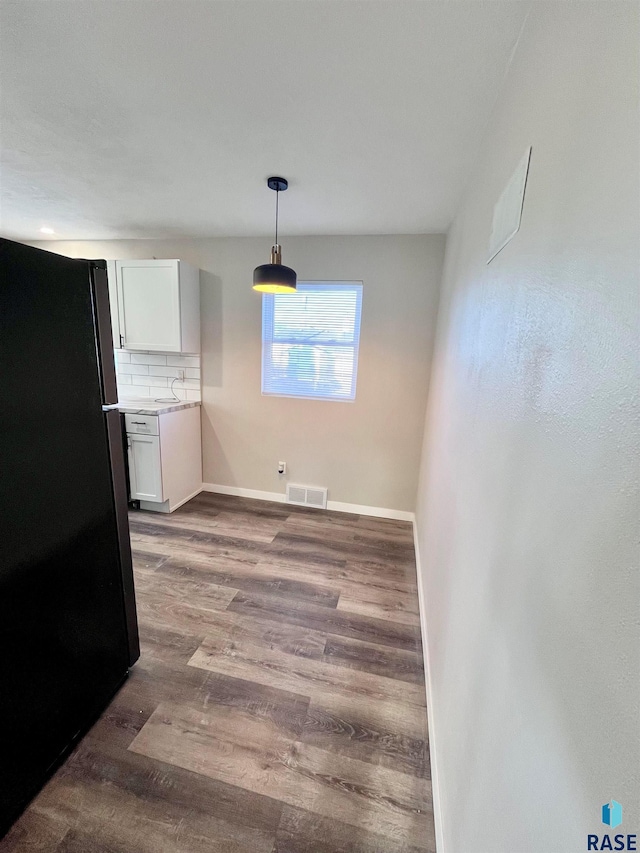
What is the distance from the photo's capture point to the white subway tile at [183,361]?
3.39 metres

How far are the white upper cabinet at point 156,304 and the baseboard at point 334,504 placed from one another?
1515 millimetres

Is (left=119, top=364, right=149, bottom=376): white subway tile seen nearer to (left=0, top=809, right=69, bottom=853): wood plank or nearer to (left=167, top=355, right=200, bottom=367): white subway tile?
(left=167, top=355, right=200, bottom=367): white subway tile

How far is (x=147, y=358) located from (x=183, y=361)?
1.31 feet

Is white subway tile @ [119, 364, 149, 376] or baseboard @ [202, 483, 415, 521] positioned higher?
white subway tile @ [119, 364, 149, 376]

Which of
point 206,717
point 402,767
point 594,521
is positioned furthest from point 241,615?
point 594,521

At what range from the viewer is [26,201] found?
8.18 feet

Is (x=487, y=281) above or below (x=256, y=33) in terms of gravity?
below

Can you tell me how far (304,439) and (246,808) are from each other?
248cm

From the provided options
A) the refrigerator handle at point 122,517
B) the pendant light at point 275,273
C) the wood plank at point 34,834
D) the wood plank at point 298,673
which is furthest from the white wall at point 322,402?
the wood plank at point 34,834

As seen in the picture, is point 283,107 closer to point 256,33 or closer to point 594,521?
point 256,33

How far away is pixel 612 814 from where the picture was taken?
0.36m

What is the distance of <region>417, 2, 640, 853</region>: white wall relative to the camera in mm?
404

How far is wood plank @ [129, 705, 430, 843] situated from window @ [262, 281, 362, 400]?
2.43 m

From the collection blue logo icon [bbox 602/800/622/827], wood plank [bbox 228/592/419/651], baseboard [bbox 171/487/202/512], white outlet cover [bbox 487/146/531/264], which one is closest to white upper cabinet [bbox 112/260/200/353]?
baseboard [bbox 171/487/202/512]
